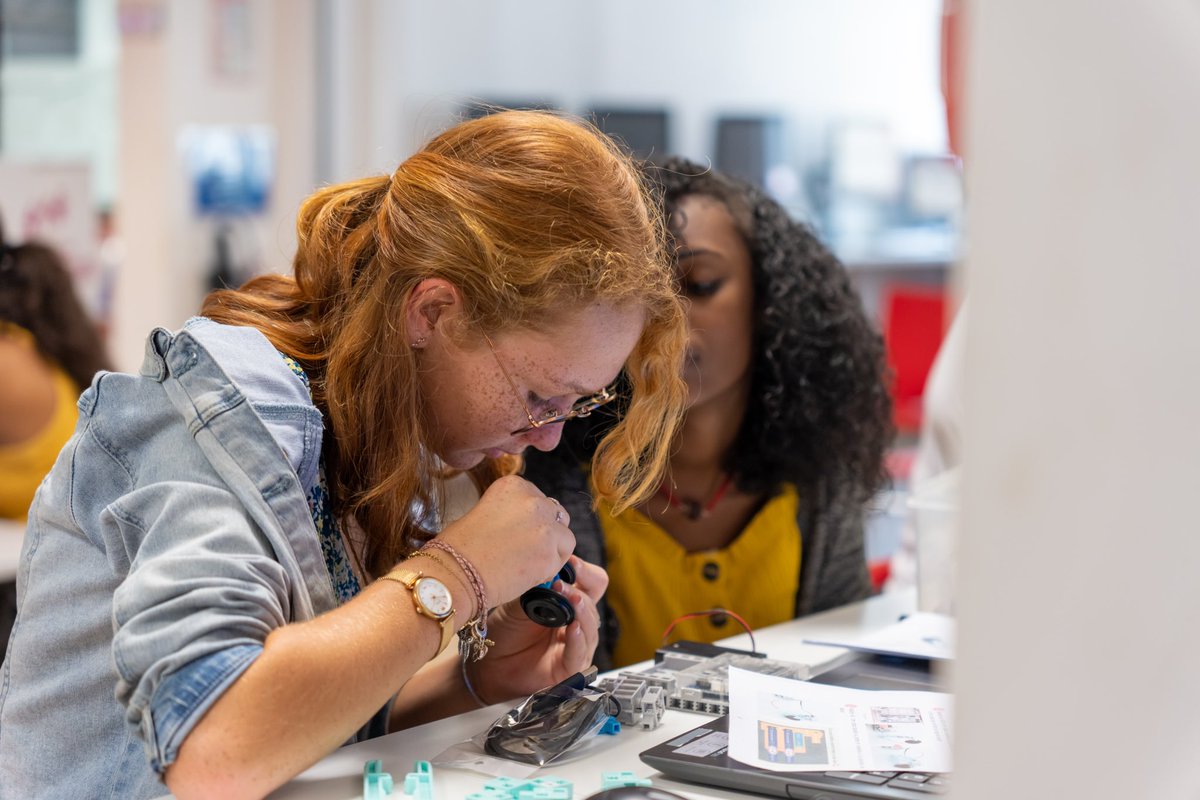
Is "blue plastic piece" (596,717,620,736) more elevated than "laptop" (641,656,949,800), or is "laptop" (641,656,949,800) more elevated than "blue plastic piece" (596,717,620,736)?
"laptop" (641,656,949,800)

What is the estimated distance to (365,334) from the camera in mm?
1268

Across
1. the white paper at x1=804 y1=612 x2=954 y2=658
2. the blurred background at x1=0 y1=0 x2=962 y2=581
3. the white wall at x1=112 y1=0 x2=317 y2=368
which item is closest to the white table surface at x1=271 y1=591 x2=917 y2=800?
the white paper at x1=804 y1=612 x2=954 y2=658

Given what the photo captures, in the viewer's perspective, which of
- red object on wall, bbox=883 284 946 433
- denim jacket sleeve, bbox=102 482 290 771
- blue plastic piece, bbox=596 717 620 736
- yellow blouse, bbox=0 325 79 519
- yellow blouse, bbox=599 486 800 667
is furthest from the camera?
red object on wall, bbox=883 284 946 433

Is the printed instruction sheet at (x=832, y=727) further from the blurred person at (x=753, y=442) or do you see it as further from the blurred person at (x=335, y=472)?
the blurred person at (x=753, y=442)

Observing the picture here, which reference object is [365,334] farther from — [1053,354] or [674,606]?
[674,606]

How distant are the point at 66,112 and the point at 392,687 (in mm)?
5101

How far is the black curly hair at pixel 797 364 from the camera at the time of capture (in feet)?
6.77

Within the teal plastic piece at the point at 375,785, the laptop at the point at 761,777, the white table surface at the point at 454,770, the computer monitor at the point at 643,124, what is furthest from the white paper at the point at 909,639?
the computer monitor at the point at 643,124

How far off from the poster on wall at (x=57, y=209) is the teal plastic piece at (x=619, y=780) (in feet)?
11.2

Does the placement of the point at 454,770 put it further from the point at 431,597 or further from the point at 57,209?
the point at 57,209

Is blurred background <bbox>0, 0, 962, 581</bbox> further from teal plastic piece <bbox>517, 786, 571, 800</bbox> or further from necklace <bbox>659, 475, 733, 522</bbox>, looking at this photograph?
teal plastic piece <bbox>517, 786, 571, 800</bbox>

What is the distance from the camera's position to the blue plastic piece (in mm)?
1313

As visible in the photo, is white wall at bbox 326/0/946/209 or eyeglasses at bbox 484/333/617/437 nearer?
eyeglasses at bbox 484/333/617/437

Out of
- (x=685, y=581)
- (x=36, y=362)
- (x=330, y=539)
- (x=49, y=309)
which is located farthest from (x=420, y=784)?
(x=49, y=309)
